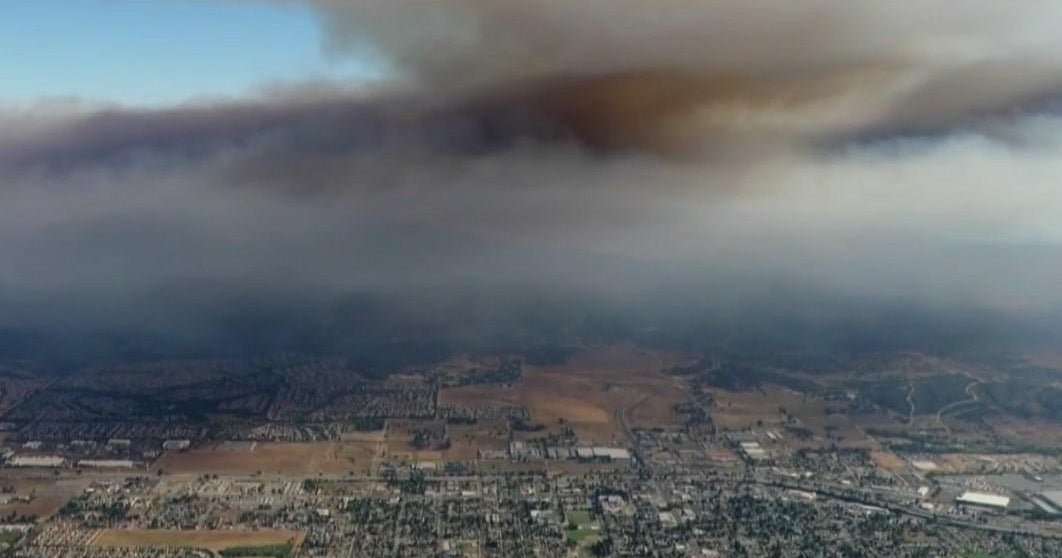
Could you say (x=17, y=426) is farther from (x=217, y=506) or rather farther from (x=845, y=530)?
(x=845, y=530)

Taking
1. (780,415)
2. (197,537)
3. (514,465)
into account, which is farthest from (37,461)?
(780,415)

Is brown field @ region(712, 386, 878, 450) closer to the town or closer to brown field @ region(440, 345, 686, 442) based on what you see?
the town

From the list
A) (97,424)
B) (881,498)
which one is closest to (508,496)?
(881,498)

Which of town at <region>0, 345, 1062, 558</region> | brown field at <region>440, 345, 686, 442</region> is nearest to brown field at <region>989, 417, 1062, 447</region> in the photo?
town at <region>0, 345, 1062, 558</region>

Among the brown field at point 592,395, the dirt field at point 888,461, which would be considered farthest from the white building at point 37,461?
the dirt field at point 888,461

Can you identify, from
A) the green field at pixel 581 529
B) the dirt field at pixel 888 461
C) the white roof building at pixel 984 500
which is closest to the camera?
the green field at pixel 581 529

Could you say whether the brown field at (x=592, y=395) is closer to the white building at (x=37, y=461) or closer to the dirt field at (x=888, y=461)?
the dirt field at (x=888, y=461)
